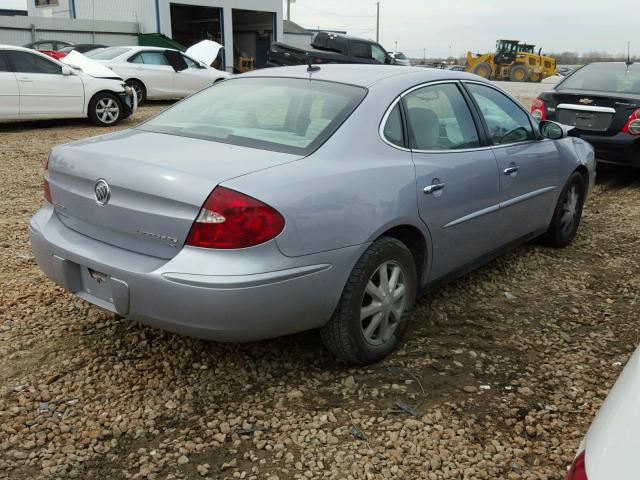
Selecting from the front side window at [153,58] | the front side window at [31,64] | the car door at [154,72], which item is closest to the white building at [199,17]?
the front side window at [153,58]

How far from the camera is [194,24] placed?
115 ft

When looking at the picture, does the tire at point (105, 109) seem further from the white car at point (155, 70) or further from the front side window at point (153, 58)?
the front side window at point (153, 58)

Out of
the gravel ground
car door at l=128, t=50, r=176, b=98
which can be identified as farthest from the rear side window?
car door at l=128, t=50, r=176, b=98

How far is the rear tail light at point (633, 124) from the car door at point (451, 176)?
4228mm

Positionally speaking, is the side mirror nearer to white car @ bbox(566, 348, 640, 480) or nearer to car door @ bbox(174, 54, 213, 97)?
white car @ bbox(566, 348, 640, 480)

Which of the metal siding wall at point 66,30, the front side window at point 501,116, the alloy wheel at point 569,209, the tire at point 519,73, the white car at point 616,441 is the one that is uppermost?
the metal siding wall at point 66,30

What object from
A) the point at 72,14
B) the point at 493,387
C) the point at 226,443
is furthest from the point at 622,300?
the point at 72,14

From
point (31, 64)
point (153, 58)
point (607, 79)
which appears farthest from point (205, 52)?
point (607, 79)

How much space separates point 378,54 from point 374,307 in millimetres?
19476

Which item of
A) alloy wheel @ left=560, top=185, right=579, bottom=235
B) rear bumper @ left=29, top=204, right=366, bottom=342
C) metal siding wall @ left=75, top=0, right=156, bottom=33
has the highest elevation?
metal siding wall @ left=75, top=0, right=156, bottom=33

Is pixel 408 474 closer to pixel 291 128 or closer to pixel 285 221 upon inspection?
pixel 285 221

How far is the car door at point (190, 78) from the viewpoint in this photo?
15519 mm

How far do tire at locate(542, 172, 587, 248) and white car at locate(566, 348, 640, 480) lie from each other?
388cm

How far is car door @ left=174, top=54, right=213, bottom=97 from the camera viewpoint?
611 inches
